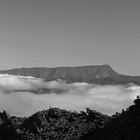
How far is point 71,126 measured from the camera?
224 feet

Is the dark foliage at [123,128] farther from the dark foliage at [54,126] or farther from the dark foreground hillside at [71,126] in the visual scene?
the dark foliage at [54,126]

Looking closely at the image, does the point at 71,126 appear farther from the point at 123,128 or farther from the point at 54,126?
the point at 123,128

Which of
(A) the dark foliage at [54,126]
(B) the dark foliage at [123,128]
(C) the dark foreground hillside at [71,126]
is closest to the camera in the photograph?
(B) the dark foliage at [123,128]

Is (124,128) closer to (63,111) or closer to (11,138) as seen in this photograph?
(63,111)

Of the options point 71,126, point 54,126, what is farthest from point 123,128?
point 54,126

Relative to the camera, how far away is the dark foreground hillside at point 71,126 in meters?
58.5

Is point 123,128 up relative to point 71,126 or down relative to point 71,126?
up

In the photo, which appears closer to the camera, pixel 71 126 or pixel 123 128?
pixel 123 128

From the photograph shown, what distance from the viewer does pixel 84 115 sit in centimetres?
7312

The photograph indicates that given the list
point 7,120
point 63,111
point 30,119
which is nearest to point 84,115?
point 63,111

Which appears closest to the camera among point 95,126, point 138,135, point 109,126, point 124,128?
point 138,135

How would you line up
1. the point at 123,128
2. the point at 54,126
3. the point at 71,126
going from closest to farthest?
the point at 123,128, the point at 71,126, the point at 54,126

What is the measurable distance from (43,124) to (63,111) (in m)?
6.62

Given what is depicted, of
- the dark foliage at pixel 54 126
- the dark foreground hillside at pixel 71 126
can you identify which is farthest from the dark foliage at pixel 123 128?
the dark foliage at pixel 54 126
